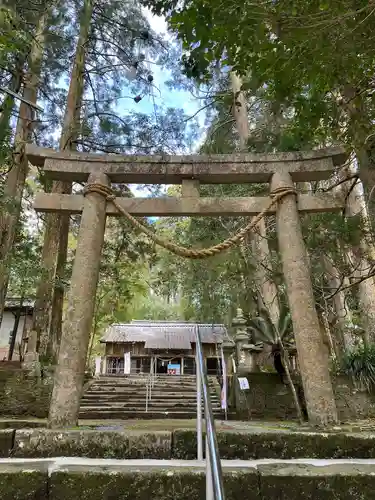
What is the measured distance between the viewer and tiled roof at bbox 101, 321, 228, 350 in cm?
1853

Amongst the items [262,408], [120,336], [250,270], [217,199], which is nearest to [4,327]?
[120,336]

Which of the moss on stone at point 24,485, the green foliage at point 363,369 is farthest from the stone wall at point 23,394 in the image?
the green foliage at point 363,369

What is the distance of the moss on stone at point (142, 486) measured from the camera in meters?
2.05

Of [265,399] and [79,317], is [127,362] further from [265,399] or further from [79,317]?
[79,317]

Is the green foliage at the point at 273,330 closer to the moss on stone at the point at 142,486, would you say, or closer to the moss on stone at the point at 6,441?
the moss on stone at the point at 142,486

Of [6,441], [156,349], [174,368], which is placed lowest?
[6,441]

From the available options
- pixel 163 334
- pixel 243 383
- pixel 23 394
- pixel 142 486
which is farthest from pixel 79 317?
pixel 163 334

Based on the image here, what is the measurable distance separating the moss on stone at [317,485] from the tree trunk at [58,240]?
6.45 m

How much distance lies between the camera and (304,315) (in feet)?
11.7

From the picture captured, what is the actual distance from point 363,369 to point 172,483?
4.81m

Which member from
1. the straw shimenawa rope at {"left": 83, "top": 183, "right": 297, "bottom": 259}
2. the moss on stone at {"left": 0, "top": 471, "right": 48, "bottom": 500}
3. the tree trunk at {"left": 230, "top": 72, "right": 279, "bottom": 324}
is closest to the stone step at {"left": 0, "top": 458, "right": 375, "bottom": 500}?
the moss on stone at {"left": 0, "top": 471, "right": 48, "bottom": 500}

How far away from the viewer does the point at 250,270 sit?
859 cm

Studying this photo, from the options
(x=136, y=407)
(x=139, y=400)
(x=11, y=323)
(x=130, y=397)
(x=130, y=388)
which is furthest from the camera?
(x=11, y=323)

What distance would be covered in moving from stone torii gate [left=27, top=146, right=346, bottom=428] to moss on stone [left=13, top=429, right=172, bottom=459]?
0.75 meters
